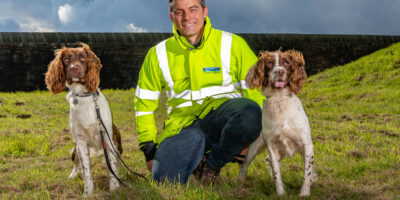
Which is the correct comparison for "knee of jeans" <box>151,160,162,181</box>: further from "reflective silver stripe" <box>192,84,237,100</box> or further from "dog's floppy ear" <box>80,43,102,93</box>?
"dog's floppy ear" <box>80,43,102,93</box>

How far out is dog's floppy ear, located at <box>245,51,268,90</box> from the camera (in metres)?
3.58

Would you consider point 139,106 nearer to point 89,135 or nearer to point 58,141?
point 89,135

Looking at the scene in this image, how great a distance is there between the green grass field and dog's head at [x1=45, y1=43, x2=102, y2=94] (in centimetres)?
106

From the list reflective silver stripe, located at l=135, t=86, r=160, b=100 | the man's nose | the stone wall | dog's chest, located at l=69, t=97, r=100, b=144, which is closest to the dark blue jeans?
reflective silver stripe, located at l=135, t=86, r=160, b=100

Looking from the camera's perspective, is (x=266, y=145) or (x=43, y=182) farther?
(x=43, y=182)

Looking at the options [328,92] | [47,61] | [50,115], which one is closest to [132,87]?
[47,61]

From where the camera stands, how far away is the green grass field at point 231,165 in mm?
3625

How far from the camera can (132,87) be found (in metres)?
16.2

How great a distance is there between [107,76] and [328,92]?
27.8 ft

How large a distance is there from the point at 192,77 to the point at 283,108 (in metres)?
0.98

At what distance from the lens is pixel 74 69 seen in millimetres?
3605

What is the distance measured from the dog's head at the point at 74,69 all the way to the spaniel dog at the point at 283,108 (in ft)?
4.87

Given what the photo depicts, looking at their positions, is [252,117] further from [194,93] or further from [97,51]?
[97,51]

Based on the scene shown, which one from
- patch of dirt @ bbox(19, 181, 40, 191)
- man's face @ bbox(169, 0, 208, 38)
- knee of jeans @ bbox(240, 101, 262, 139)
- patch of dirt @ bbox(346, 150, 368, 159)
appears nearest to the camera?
knee of jeans @ bbox(240, 101, 262, 139)
